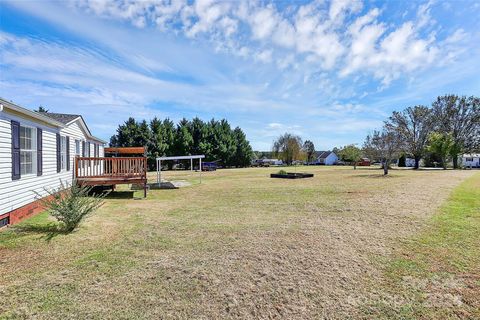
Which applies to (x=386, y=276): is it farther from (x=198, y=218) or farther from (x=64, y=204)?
(x=64, y=204)

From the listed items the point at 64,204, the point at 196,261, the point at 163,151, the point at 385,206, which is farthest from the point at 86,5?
the point at 163,151

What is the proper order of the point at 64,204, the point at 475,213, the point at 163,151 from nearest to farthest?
1. the point at 64,204
2. the point at 475,213
3. the point at 163,151

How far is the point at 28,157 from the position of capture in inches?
307

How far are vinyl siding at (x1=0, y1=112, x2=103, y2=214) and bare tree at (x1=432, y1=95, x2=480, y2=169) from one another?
154ft

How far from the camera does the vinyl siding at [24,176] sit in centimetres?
603

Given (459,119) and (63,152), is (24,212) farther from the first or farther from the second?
(459,119)

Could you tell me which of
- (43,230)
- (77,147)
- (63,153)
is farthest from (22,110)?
(77,147)

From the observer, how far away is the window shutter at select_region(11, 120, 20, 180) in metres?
6.50

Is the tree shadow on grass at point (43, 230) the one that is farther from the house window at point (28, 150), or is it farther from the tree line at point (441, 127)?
the tree line at point (441, 127)

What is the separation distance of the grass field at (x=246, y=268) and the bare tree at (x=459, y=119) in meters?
42.0

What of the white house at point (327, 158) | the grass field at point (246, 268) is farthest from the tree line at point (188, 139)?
the white house at point (327, 158)

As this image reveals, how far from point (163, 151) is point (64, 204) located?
30727 millimetres

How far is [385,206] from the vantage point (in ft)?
28.9

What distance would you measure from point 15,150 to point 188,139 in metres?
32.0
